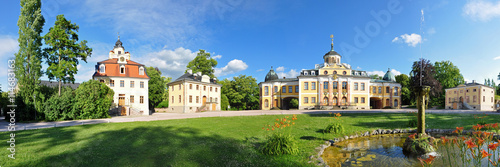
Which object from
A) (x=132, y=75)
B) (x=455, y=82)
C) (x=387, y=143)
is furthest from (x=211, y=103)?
(x=455, y=82)

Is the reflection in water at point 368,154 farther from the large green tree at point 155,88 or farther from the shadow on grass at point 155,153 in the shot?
the large green tree at point 155,88

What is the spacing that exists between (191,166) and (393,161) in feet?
20.5

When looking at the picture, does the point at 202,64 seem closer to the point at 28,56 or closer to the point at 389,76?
the point at 28,56

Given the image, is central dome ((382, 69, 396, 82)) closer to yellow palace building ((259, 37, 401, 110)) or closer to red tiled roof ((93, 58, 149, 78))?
yellow palace building ((259, 37, 401, 110))

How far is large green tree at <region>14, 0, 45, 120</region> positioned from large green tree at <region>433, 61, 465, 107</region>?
229 feet

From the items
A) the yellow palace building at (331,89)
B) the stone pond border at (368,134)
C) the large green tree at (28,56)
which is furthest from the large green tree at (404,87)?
the large green tree at (28,56)

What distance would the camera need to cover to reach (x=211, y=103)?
127 ft

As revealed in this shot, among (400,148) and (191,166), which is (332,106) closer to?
(400,148)

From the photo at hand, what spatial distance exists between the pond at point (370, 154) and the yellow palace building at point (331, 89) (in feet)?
104

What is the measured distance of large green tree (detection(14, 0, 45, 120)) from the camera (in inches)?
670

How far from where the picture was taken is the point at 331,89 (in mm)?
40844

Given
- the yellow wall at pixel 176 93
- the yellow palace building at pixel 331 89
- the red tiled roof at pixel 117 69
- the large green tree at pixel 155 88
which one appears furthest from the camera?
the yellow palace building at pixel 331 89

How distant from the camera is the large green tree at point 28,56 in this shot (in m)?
17.0

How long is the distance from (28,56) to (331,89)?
4273 centimetres
